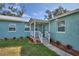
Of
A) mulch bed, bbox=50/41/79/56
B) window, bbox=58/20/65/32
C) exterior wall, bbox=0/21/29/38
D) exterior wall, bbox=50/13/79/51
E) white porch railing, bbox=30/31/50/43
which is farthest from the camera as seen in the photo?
window, bbox=58/20/65/32

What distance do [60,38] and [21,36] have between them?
1991mm

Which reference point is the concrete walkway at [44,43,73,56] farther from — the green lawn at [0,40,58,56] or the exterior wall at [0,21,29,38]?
the exterior wall at [0,21,29,38]

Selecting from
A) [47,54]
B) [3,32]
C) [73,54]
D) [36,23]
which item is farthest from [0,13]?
[73,54]

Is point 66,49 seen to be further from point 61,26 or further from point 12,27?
point 12,27

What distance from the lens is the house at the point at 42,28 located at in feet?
35.6

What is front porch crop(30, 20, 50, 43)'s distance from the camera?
36.1 feet

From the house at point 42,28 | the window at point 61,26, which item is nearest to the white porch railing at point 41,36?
the house at point 42,28

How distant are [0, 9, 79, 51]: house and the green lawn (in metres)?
0.28

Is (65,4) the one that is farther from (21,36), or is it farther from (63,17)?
(21,36)

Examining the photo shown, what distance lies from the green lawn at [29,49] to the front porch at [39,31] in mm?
395

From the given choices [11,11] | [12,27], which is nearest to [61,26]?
[12,27]

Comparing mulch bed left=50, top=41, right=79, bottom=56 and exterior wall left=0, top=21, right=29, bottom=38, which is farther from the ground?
exterior wall left=0, top=21, right=29, bottom=38

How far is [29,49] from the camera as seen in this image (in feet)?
35.1

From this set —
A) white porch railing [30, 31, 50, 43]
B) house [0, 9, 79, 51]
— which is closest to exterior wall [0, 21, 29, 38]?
house [0, 9, 79, 51]
